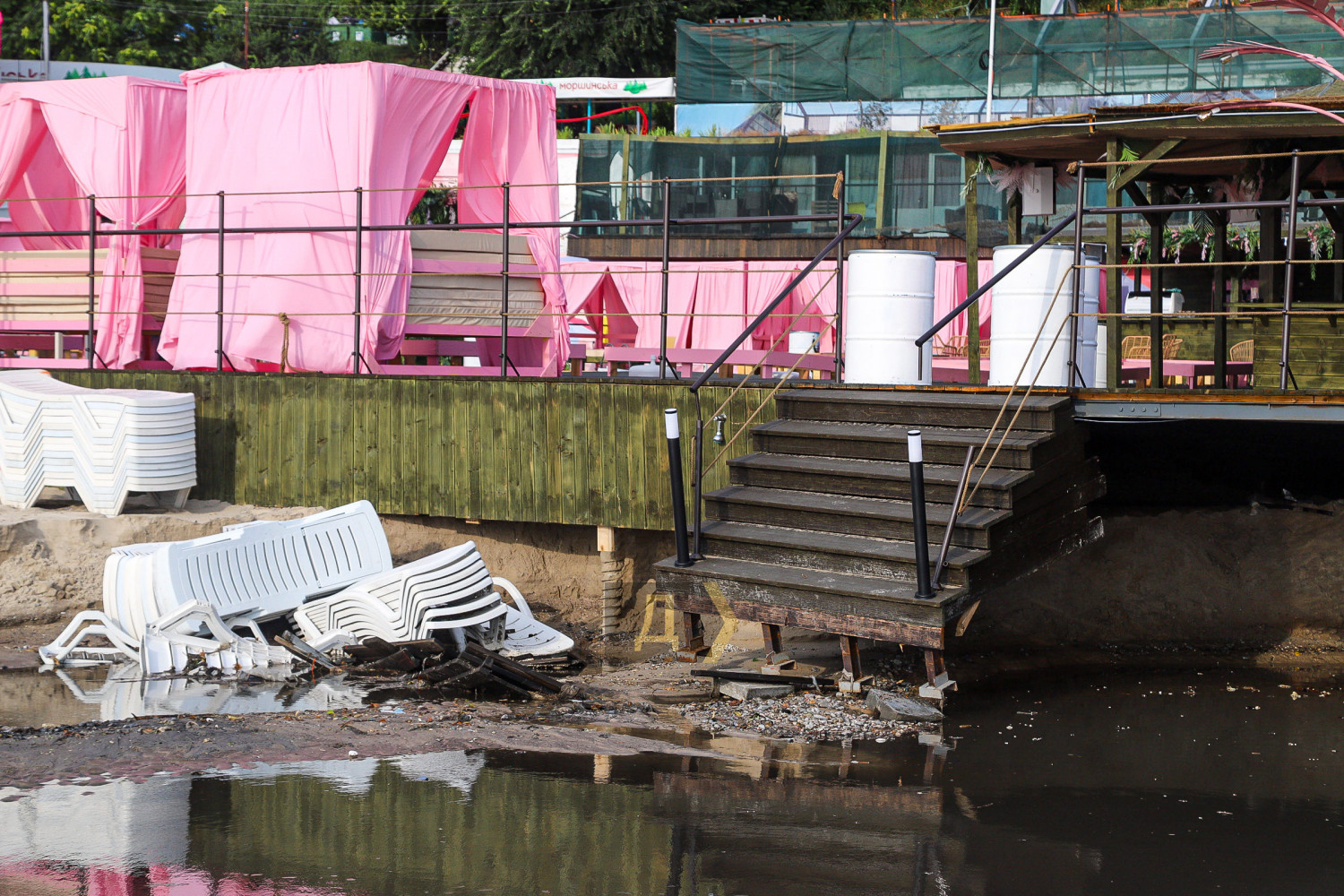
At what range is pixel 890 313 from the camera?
9.27 m

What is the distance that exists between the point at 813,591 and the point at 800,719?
749 millimetres

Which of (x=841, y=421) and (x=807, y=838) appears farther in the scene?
(x=841, y=421)

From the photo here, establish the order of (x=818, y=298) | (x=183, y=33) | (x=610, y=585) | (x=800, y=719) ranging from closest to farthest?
(x=800, y=719) < (x=610, y=585) < (x=818, y=298) < (x=183, y=33)

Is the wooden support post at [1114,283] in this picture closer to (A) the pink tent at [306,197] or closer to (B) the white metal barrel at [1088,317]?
(B) the white metal barrel at [1088,317]

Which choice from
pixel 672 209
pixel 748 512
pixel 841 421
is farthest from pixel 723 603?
pixel 672 209

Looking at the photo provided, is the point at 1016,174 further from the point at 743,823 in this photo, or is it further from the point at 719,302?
the point at 719,302

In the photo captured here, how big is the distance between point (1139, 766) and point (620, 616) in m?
5.05

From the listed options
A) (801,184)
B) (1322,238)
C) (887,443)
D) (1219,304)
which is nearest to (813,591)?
(887,443)

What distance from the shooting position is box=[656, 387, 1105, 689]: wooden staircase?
751cm

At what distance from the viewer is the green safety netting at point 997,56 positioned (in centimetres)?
2420

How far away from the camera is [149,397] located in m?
11.1

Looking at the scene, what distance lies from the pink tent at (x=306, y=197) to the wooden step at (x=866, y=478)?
14.5 ft

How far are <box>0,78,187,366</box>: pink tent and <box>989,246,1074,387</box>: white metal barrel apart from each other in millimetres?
8481

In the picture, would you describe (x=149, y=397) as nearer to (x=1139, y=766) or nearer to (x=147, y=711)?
(x=147, y=711)
